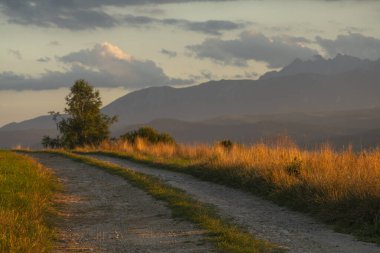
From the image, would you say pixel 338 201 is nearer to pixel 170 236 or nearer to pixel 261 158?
pixel 170 236

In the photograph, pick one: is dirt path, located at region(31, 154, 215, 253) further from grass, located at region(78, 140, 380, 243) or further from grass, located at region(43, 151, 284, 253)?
grass, located at region(78, 140, 380, 243)

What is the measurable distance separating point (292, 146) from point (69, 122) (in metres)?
29.6

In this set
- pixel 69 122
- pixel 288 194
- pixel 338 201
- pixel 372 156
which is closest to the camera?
pixel 338 201

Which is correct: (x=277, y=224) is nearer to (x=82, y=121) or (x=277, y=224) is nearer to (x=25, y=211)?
(x=25, y=211)

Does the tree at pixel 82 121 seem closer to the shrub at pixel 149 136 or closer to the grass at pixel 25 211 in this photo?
the shrub at pixel 149 136

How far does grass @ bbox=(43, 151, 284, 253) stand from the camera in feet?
28.6

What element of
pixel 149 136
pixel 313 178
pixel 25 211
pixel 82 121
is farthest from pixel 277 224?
pixel 82 121

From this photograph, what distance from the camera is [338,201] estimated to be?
11750mm

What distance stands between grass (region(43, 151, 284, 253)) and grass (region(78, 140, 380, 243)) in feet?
6.90

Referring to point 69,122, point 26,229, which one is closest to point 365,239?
point 26,229

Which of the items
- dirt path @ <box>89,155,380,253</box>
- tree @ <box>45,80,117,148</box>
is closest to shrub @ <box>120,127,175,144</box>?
tree @ <box>45,80,117,148</box>

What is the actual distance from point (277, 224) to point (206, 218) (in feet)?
4.80

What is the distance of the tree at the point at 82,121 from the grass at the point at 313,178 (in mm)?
23086

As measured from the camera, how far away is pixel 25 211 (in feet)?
37.0
